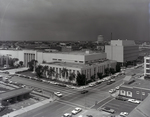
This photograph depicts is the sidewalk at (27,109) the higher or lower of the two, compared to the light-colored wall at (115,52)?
lower

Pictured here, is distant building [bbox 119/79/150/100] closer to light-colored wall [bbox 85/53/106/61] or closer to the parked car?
the parked car

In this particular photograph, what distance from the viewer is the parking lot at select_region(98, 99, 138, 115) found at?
13.6 ft

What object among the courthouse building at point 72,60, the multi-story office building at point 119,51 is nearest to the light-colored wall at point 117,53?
the multi-story office building at point 119,51

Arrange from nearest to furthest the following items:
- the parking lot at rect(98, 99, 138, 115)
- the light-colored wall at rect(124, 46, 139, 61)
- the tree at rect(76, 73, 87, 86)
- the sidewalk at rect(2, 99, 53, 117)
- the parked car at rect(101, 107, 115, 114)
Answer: the sidewalk at rect(2, 99, 53, 117) → the parked car at rect(101, 107, 115, 114) → the parking lot at rect(98, 99, 138, 115) → the tree at rect(76, 73, 87, 86) → the light-colored wall at rect(124, 46, 139, 61)

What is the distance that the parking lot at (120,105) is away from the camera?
4.15 m

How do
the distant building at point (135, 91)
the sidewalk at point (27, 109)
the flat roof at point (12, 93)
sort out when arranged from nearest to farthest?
the sidewalk at point (27, 109)
the flat roof at point (12, 93)
the distant building at point (135, 91)

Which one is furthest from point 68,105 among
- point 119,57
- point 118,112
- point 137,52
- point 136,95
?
point 137,52

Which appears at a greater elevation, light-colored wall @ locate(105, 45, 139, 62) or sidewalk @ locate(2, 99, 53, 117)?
light-colored wall @ locate(105, 45, 139, 62)

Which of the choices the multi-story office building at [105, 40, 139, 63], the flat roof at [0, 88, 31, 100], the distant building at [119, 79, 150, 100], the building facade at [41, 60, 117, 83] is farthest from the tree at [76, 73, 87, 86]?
the multi-story office building at [105, 40, 139, 63]

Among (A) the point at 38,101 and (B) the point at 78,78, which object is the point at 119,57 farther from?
(A) the point at 38,101

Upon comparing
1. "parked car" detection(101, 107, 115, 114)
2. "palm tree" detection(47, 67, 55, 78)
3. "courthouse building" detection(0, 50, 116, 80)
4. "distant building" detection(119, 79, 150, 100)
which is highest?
"courthouse building" detection(0, 50, 116, 80)

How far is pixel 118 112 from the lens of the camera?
4.02 metres

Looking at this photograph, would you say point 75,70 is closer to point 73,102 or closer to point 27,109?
point 73,102

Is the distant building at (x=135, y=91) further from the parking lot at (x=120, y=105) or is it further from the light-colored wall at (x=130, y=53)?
the light-colored wall at (x=130, y=53)
